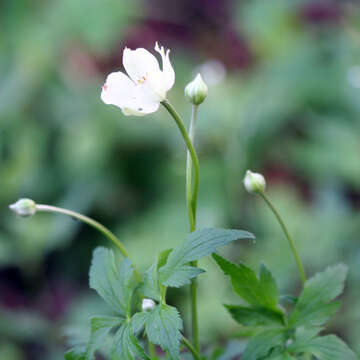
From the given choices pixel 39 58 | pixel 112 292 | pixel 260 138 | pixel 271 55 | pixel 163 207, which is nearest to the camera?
pixel 112 292

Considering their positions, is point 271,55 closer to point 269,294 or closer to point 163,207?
point 163,207

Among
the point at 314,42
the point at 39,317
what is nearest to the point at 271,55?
the point at 314,42

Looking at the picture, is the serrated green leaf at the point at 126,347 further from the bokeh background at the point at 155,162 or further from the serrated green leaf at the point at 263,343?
the bokeh background at the point at 155,162

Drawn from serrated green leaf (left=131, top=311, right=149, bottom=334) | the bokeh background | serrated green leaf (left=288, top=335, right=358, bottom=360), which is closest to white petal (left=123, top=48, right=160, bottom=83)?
serrated green leaf (left=131, top=311, right=149, bottom=334)

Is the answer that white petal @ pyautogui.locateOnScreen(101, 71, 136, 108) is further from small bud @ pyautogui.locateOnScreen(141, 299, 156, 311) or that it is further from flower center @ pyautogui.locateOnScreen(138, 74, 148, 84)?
small bud @ pyautogui.locateOnScreen(141, 299, 156, 311)

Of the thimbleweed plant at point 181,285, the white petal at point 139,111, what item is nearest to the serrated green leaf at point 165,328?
the thimbleweed plant at point 181,285

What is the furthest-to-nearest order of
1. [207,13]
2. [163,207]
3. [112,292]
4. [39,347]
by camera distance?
[207,13] < [163,207] < [39,347] < [112,292]
